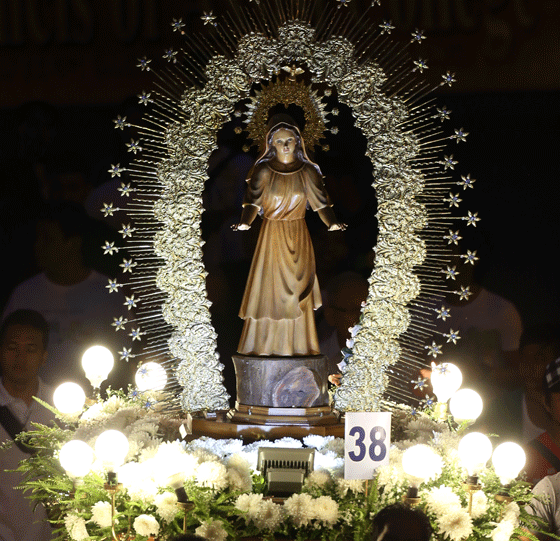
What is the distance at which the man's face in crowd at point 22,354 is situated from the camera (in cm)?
518

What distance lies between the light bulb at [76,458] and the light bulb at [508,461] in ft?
5.59

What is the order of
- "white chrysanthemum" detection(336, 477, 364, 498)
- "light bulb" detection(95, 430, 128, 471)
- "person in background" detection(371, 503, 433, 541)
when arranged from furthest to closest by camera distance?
"white chrysanthemum" detection(336, 477, 364, 498) < "light bulb" detection(95, 430, 128, 471) < "person in background" detection(371, 503, 433, 541)

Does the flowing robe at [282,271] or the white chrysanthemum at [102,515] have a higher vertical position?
the flowing robe at [282,271]

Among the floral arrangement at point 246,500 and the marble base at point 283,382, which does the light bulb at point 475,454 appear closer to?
the floral arrangement at point 246,500

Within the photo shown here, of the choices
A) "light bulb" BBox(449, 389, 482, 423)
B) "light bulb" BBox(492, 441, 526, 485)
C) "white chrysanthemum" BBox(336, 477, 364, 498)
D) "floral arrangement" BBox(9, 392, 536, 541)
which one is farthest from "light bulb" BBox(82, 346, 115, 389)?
"light bulb" BBox(492, 441, 526, 485)

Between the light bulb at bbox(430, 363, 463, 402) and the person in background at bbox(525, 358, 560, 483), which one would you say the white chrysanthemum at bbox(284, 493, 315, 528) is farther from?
the person in background at bbox(525, 358, 560, 483)

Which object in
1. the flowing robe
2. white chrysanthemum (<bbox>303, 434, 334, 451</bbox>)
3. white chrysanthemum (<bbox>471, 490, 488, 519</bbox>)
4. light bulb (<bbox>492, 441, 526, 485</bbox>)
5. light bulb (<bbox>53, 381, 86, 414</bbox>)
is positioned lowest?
white chrysanthemum (<bbox>471, 490, 488, 519</bbox>)

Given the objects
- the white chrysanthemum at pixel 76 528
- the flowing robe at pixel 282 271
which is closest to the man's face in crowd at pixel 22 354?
the flowing robe at pixel 282 271

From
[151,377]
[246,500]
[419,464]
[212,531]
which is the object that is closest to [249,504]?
[246,500]

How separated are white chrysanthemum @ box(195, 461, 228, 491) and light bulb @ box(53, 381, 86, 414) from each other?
88cm

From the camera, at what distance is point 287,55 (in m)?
4.27

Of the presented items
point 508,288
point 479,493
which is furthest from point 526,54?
point 479,493

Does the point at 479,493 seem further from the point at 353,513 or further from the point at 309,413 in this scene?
the point at 309,413

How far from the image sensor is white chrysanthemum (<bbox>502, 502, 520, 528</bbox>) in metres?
3.29
